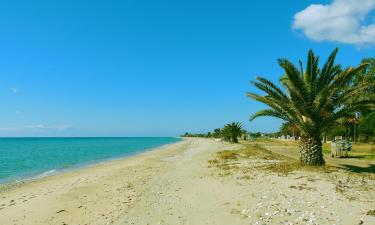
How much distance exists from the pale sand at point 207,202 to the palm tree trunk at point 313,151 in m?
2.16

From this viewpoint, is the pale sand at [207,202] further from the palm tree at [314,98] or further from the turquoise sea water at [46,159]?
the turquoise sea water at [46,159]

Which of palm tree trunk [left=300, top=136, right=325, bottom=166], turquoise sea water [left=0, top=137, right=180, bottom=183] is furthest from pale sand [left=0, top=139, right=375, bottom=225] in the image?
turquoise sea water [left=0, top=137, right=180, bottom=183]

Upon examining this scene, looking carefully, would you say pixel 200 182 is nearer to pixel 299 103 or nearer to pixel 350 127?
pixel 299 103

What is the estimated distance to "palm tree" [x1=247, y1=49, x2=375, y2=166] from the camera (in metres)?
15.7

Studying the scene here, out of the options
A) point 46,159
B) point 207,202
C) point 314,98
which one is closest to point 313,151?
point 314,98

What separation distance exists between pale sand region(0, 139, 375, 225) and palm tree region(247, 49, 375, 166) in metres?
2.73

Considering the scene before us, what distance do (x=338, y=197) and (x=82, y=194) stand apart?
1012cm

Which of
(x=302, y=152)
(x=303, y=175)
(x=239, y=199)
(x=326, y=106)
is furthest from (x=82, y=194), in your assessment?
(x=326, y=106)

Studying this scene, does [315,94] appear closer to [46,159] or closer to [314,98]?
[314,98]

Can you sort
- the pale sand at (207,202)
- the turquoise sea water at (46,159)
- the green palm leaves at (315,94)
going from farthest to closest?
the turquoise sea water at (46,159) → the green palm leaves at (315,94) → the pale sand at (207,202)

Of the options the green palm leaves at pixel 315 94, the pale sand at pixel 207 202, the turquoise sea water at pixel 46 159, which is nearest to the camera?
the pale sand at pixel 207 202

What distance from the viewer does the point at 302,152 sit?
16.8 meters

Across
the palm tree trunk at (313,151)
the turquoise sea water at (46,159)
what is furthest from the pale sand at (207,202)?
the turquoise sea water at (46,159)

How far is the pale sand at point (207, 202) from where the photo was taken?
8.22 m
